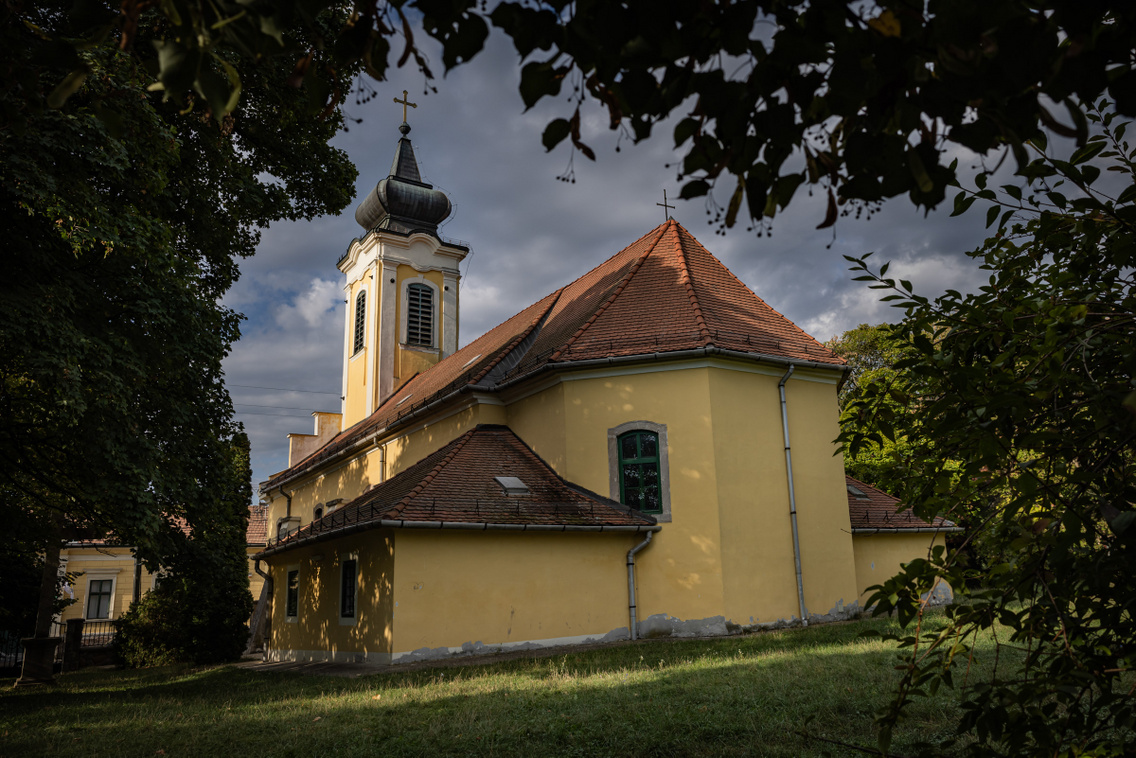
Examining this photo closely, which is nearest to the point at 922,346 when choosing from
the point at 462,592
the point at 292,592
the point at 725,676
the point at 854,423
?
the point at 854,423

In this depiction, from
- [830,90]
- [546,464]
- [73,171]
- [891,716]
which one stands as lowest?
[891,716]

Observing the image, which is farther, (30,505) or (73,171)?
(30,505)

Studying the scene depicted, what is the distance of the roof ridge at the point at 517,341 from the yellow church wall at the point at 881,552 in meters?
9.05

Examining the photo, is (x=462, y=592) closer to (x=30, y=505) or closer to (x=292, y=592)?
(x=292, y=592)

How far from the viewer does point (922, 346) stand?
308 centimetres

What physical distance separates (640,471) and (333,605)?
262 inches

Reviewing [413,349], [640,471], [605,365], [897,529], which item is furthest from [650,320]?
[413,349]

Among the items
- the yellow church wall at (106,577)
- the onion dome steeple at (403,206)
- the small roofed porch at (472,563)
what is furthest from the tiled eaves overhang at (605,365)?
the yellow church wall at (106,577)

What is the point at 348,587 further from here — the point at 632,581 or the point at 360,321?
the point at 360,321

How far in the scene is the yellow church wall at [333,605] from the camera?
13211 millimetres

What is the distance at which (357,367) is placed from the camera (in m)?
31.0

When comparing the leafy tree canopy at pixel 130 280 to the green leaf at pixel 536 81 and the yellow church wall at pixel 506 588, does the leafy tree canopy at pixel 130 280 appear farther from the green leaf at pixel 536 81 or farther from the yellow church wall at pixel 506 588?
the green leaf at pixel 536 81

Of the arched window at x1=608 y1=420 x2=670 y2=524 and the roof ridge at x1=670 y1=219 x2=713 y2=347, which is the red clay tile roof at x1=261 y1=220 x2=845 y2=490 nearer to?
the roof ridge at x1=670 y1=219 x2=713 y2=347

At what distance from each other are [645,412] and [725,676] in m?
7.78
